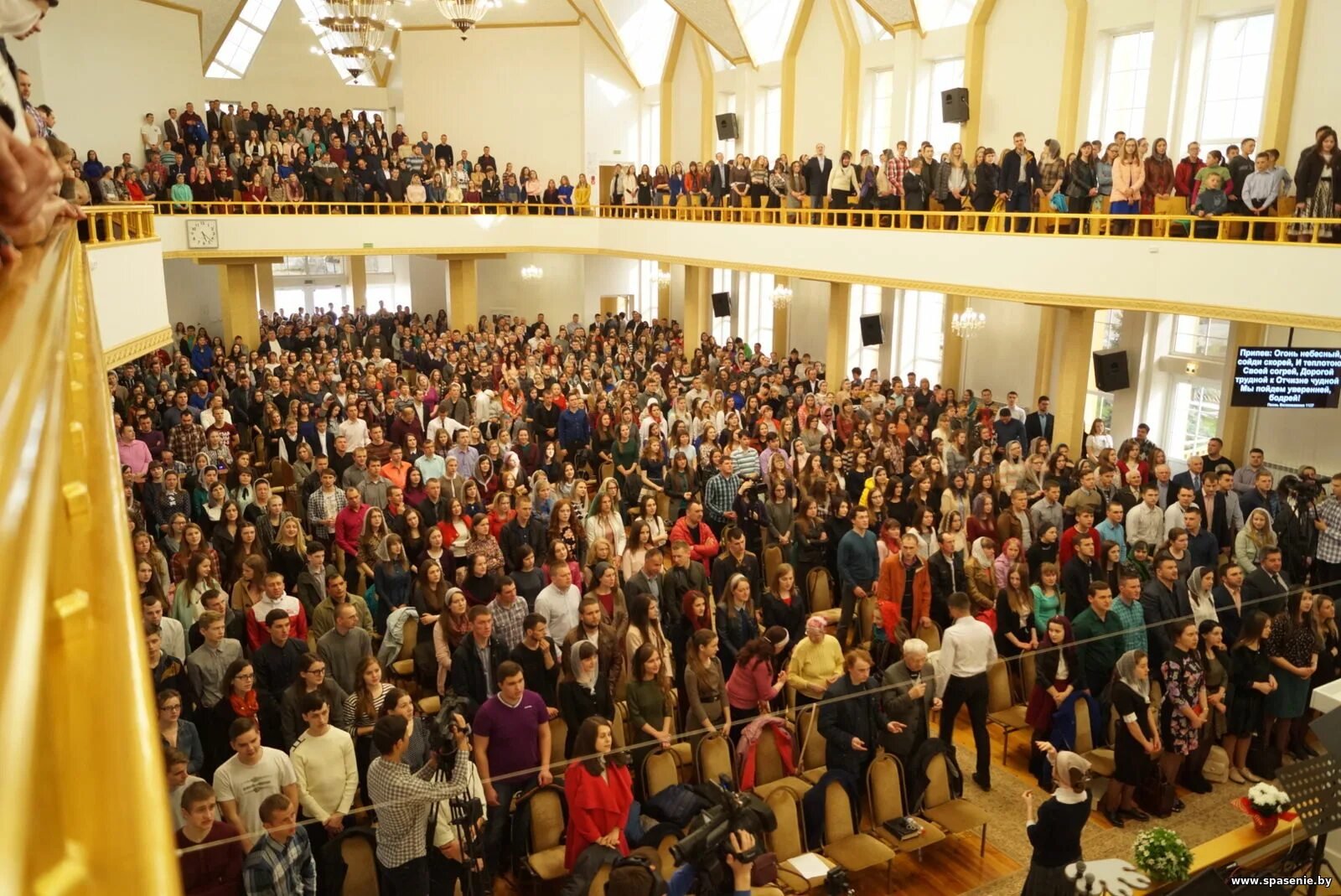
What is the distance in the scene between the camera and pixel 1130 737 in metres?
6.54

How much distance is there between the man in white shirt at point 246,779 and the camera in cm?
460

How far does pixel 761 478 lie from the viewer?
10.2 metres

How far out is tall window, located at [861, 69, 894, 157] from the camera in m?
19.9

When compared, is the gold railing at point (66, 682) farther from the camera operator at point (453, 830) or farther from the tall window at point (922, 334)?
the tall window at point (922, 334)

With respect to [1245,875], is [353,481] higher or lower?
higher

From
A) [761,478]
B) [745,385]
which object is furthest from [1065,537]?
[745,385]

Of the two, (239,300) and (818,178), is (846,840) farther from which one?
(239,300)

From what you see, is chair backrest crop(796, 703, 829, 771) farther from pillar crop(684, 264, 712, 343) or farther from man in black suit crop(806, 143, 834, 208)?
pillar crop(684, 264, 712, 343)

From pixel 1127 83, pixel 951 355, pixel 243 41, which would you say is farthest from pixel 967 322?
pixel 243 41

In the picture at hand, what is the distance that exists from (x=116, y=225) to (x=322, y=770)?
7.74 metres

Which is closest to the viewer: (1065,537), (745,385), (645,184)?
(1065,537)

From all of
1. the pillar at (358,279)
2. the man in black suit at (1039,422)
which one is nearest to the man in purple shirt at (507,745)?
the man in black suit at (1039,422)

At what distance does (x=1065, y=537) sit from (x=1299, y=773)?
10.5 feet

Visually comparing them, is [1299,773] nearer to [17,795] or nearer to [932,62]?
[17,795]
